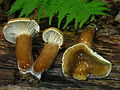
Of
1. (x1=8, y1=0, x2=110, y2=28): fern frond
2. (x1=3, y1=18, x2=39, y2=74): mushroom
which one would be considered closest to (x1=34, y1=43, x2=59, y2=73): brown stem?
(x1=3, y1=18, x2=39, y2=74): mushroom

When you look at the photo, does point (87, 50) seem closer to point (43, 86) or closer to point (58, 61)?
point (58, 61)

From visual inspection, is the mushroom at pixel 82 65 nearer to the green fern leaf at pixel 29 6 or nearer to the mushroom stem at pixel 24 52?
the mushroom stem at pixel 24 52

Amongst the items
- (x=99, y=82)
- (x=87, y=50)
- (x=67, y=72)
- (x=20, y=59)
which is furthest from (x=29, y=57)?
(x=99, y=82)

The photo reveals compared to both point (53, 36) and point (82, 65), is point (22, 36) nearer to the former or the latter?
point (53, 36)

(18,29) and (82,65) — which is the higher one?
(18,29)

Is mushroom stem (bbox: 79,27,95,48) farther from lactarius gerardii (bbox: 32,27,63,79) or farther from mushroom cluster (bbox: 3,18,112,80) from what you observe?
lactarius gerardii (bbox: 32,27,63,79)

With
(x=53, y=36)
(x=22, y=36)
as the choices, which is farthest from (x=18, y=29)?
(x=53, y=36)

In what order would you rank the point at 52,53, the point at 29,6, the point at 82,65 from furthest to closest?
the point at 29,6, the point at 52,53, the point at 82,65

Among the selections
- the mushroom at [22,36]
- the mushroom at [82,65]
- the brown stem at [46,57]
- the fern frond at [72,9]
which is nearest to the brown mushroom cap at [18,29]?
the mushroom at [22,36]
